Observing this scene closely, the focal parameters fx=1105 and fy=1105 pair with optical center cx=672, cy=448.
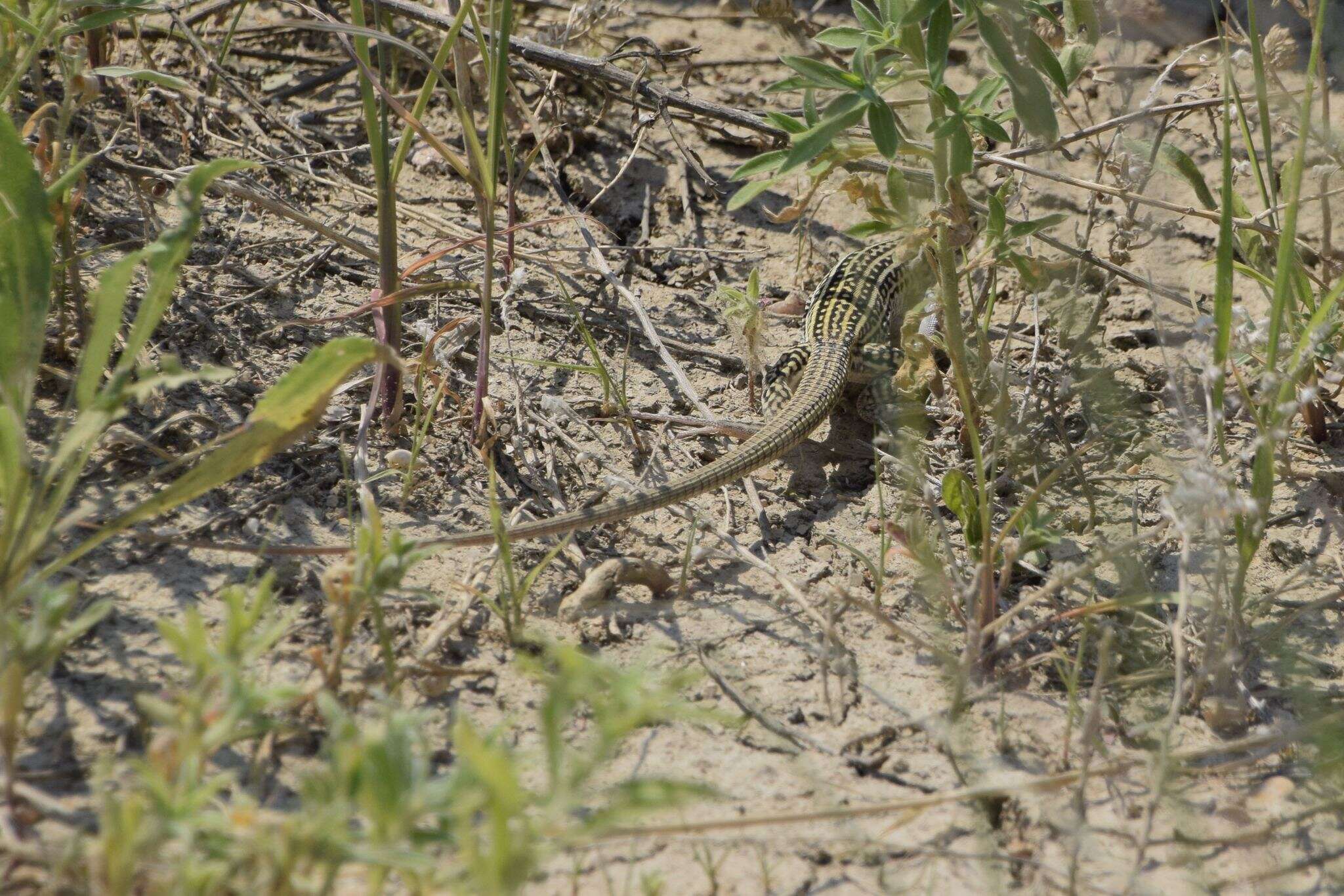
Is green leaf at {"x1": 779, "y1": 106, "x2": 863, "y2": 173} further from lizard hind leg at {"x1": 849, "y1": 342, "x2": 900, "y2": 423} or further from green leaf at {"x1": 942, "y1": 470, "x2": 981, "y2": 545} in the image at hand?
lizard hind leg at {"x1": 849, "y1": 342, "x2": 900, "y2": 423}

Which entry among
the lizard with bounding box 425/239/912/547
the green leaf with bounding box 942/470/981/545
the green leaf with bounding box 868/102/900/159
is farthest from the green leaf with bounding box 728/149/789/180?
the green leaf with bounding box 942/470/981/545

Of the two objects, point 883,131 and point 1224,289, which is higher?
point 883,131

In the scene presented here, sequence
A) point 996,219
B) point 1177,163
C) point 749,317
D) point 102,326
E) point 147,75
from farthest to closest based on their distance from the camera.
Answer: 1. point 749,317
2. point 1177,163
3. point 147,75
4. point 996,219
5. point 102,326

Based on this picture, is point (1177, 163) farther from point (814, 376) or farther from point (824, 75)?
point (824, 75)

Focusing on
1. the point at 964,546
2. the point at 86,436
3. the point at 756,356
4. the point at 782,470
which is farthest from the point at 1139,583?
the point at 86,436

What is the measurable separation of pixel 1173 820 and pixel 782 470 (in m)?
1.61

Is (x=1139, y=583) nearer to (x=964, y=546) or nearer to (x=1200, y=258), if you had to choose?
(x=964, y=546)

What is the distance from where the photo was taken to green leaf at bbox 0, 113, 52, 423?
227 cm

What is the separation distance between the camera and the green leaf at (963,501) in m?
2.82

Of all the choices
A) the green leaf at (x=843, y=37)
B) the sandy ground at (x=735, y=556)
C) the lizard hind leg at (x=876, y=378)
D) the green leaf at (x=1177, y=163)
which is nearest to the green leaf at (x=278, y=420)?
the sandy ground at (x=735, y=556)

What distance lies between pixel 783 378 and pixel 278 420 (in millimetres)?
2027

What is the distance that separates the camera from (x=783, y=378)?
12.8ft

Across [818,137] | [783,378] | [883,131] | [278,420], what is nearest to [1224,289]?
[883,131]

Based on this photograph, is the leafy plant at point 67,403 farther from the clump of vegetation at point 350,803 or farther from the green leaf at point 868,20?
the green leaf at point 868,20
